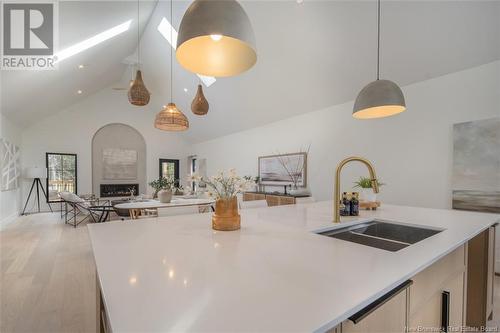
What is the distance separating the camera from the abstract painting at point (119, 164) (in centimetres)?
859

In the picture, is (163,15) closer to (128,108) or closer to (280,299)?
(128,108)

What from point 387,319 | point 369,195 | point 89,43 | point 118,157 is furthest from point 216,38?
point 118,157

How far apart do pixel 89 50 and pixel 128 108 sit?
176 inches

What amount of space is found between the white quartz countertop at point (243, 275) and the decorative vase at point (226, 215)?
0.08 metres

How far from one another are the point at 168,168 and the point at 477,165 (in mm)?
9363

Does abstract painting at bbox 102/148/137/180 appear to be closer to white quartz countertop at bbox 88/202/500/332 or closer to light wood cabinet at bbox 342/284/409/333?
white quartz countertop at bbox 88/202/500/332

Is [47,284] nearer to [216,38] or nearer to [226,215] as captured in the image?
[226,215]

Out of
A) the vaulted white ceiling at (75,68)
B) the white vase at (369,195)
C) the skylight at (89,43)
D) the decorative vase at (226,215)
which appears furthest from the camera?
the skylight at (89,43)

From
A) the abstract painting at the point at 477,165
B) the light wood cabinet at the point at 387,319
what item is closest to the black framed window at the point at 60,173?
the light wood cabinet at the point at 387,319

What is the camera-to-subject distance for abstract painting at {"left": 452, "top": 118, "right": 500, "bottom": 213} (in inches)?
111

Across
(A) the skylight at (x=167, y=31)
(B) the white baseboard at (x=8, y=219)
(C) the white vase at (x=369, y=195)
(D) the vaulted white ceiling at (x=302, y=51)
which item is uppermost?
(A) the skylight at (x=167, y=31)

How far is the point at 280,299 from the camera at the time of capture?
64cm

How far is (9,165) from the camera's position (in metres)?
5.66

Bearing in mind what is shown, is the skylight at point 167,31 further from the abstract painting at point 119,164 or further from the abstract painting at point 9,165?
the abstract painting at point 119,164
